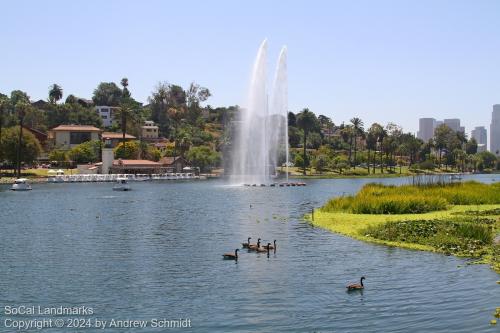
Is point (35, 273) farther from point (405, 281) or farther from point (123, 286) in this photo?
point (405, 281)

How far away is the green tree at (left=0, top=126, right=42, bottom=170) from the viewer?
165500 millimetres

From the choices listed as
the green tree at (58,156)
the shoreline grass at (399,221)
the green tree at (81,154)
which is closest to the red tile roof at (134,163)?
the green tree at (81,154)

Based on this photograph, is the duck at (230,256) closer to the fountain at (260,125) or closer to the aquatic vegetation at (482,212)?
the aquatic vegetation at (482,212)

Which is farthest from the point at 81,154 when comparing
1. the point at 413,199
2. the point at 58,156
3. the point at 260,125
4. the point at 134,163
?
the point at 413,199

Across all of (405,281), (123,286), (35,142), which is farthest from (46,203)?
(35,142)

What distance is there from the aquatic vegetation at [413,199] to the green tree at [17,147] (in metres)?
116

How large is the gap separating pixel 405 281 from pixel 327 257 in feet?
26.8

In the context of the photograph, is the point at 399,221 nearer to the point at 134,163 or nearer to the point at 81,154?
the point at 134,163

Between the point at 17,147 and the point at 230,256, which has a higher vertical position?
the point at 17,147

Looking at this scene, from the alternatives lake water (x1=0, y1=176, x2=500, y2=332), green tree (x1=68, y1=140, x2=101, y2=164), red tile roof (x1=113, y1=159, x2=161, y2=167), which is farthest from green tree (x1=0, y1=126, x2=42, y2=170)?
lake water (x1=0, y1=176, x2=500, y2=332)

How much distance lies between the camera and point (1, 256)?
142 feet

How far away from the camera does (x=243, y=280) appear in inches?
1352

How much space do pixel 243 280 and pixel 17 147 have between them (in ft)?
484

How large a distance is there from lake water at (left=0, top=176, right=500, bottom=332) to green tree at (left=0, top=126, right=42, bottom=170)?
115m
